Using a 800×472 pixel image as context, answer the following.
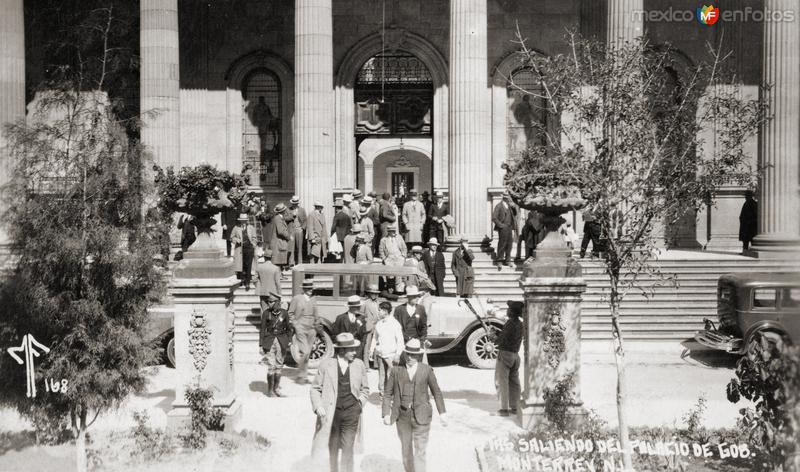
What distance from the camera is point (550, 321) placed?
12.4 meters

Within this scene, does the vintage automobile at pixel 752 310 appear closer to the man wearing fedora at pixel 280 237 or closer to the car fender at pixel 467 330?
the car fender at pixel 467 330

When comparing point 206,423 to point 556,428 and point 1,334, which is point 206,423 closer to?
point 1,334

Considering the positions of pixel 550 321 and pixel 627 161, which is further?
pixel 550 321

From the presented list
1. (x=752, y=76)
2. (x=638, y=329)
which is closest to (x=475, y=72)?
(x=638, y=329)

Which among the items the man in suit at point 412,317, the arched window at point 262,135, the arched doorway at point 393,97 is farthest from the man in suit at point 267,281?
the arched doorway at point 393,97

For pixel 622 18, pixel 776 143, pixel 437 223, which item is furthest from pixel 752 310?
pixel 622 18

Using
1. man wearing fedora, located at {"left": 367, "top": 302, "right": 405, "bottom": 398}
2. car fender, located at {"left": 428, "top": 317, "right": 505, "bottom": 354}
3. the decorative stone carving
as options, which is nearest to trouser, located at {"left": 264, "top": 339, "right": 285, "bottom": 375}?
man wearing fedora, located at {"left": 367, "top": 302, "right": 405, "bottom": 398}

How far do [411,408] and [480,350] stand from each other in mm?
7202

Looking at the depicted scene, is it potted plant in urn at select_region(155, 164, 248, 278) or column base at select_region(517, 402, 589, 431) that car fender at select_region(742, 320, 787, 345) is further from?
potted plant in urn at select_region(155, 164, 248, 278)

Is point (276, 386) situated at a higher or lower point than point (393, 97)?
lower

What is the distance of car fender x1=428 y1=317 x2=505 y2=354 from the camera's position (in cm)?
1694

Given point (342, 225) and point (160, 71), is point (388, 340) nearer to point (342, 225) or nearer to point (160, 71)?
point (342, 225)

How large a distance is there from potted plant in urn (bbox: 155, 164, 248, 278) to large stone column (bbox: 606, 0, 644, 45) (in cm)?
1413

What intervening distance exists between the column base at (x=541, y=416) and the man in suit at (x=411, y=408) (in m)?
2.54
